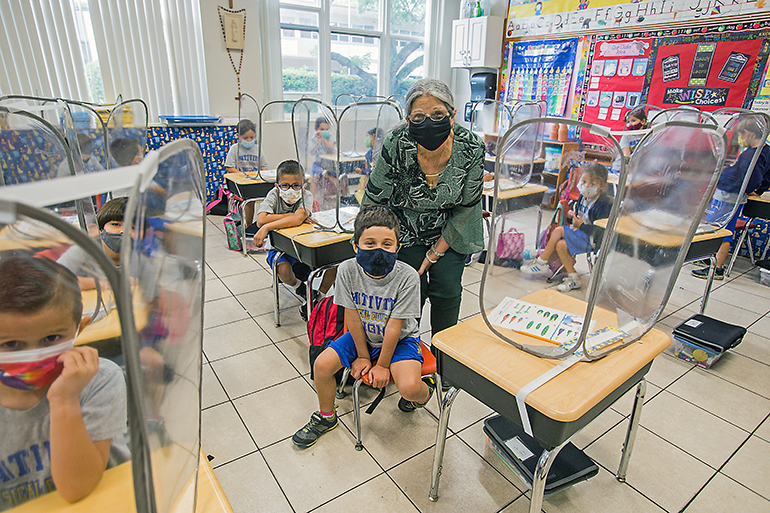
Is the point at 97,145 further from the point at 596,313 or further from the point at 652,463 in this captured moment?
the point at 652,463

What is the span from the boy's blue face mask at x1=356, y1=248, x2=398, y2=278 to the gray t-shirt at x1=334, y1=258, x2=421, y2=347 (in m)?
0.06

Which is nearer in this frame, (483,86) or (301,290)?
(301,290)

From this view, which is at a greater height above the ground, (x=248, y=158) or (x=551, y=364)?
(x=248, y=158)

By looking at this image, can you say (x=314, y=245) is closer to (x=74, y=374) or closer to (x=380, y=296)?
(x=380, y=296)

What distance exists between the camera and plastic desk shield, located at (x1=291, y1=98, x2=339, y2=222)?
7.49ft

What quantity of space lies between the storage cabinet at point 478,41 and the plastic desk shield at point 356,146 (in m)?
4.47

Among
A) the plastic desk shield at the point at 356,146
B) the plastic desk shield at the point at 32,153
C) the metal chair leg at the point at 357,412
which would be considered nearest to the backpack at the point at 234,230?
the plastic desk shield at the point at 356,146

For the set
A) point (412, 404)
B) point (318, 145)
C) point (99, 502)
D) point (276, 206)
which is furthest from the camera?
point (276, 206)

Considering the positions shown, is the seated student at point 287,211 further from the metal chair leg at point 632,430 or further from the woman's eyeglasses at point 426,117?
the metal chair leg at point 632,430

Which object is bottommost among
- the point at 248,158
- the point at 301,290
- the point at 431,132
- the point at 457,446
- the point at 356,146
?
the point at 457,446

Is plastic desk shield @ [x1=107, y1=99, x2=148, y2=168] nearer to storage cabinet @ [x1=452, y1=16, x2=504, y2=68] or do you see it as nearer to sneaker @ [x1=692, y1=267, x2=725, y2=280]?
sneaker @ [x1=692, y1=267, x2=725, y2=280]

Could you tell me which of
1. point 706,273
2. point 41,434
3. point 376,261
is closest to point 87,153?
point 376,261

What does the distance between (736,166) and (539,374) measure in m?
2.27

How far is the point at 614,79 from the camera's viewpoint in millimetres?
5129
